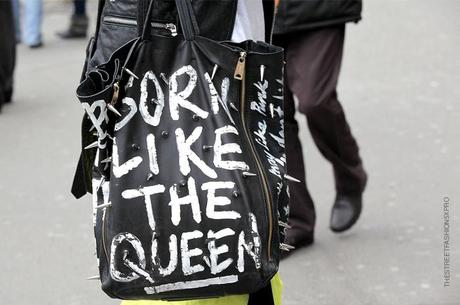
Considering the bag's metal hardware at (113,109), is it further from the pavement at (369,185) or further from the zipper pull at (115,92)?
the pavement at (369,185)

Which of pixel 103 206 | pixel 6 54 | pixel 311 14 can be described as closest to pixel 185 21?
pixel 103 206

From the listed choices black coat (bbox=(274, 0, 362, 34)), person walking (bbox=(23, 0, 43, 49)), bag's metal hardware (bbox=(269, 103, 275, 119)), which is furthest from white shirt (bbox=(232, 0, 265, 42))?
person walking (bbox=(23, 0, 43, 49))

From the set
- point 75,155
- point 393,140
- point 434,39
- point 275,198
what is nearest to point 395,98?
point 393,140

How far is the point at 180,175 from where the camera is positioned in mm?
2451

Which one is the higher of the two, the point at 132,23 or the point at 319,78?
the point at 132,23

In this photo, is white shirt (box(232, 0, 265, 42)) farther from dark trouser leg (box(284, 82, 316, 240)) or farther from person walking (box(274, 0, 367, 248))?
dark trouser leg (box(284, 82, 316, 240))

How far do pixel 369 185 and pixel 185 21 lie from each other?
3.23 meters

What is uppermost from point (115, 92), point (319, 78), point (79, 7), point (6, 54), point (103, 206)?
point (115, 92)

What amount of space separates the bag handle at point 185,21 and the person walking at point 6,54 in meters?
5.32

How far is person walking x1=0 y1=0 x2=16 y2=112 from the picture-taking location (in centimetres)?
772

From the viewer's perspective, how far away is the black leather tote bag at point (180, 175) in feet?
8.00

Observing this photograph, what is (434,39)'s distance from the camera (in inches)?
337

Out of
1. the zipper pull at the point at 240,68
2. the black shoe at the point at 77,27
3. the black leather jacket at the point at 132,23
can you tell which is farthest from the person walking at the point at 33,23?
the zipper pull at the point at 240,68

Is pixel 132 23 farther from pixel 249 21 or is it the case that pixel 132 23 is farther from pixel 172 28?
pixel 249 21
